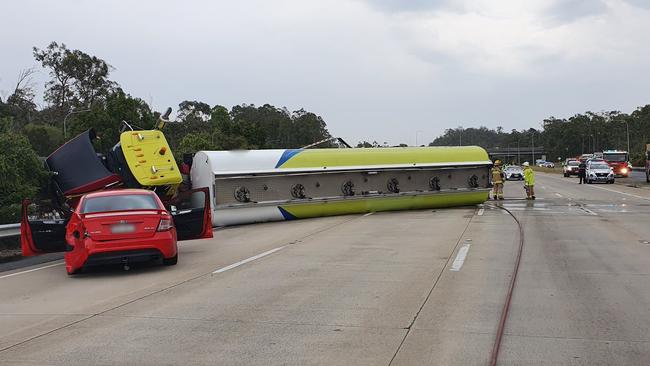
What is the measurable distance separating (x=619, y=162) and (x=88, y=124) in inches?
1731

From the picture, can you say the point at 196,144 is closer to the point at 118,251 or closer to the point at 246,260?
the point at 246,260

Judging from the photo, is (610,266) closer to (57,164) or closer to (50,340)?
(50,340)

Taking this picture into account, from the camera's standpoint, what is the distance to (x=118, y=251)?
→ 31.8 ft

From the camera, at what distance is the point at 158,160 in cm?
1544

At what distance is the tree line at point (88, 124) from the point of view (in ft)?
52.5

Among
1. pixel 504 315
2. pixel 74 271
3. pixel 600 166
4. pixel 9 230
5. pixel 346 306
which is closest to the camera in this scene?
pixel 504 315

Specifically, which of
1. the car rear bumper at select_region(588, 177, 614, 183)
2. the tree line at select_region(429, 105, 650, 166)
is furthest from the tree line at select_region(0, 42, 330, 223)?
the tree line at select_region(429, 105, 650, 166)

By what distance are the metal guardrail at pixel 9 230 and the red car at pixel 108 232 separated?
202 cm

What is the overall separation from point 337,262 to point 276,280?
6.11 feet

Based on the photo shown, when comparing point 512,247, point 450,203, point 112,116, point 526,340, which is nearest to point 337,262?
point 512,247

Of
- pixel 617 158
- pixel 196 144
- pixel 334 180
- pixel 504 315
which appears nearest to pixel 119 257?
pixel 504 315

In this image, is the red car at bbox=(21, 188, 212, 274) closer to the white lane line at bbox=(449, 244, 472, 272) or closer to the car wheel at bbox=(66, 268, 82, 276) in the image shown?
the car wheel at bbox=(66, 268, 82, 276)

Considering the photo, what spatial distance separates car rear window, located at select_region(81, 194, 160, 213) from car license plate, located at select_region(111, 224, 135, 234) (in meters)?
0.52

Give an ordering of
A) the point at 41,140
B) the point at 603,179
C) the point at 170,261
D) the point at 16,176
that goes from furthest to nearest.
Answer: the point at 41,140, the point at 603,179, the point at 16,176, the point at 170,261
